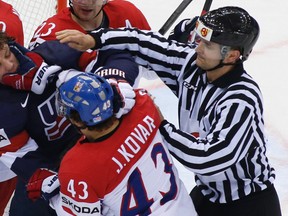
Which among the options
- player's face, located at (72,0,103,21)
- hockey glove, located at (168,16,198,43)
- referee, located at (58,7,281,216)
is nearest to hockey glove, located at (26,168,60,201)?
referee, located at (58,7,281,216)

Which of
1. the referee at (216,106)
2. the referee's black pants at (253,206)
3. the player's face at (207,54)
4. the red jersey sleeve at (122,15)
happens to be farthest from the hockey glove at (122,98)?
the red jersey sleeve at (122,15)

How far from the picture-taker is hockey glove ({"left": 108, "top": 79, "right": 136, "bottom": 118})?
4.95ft

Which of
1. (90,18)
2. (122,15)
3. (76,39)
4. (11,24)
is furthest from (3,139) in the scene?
(122,15)

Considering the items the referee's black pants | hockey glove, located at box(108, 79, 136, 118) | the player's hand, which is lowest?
the referee's black pants

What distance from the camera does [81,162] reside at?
150cm

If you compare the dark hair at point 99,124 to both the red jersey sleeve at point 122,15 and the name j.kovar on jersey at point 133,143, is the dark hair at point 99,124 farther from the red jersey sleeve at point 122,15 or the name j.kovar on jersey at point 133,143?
the red jersey sleeve at point 122,15

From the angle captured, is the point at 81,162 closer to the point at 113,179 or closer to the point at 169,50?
the point at 113,179

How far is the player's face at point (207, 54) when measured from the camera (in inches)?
66.6

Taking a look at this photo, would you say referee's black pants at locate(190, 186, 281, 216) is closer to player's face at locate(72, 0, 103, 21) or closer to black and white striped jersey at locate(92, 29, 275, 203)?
black and white striped jersey at locate(92, 29, 275, 203)

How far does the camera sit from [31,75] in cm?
177

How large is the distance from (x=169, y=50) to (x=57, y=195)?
1.83ft

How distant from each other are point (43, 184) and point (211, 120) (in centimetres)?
51

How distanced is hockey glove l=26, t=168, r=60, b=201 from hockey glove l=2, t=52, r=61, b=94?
238 mm

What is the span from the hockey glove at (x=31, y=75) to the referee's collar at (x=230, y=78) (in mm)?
479
